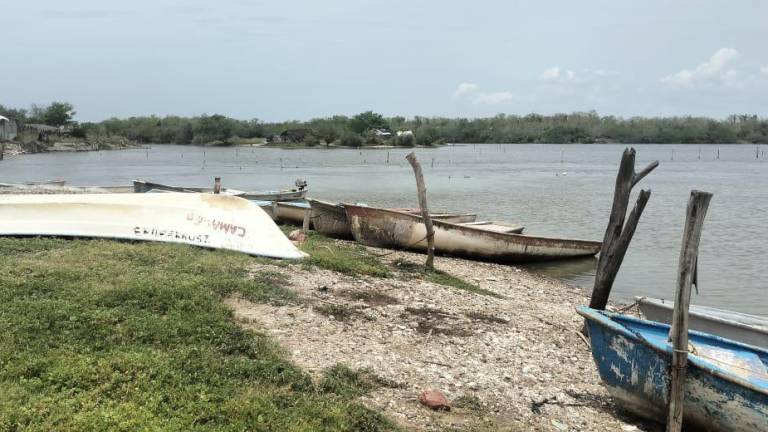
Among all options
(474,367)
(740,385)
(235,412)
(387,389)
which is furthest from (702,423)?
(235,412)

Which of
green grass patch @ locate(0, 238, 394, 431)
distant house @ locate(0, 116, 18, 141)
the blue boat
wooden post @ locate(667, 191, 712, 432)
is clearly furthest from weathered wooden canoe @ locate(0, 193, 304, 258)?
distant house @ locate(0, 116, 18, 141)

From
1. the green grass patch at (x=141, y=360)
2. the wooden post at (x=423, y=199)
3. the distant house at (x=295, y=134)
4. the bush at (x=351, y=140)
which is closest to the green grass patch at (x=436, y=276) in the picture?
the wooden post at (x=423, y=199)

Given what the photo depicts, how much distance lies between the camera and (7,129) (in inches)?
3236

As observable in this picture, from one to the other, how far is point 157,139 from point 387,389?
482 ft

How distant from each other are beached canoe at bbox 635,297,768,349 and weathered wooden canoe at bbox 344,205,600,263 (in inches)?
247

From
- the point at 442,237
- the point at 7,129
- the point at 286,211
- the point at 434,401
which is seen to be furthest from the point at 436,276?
the point at 7,129

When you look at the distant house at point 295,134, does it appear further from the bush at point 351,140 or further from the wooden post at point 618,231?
the wooden post at point 618,231

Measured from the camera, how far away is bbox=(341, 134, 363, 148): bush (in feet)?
399

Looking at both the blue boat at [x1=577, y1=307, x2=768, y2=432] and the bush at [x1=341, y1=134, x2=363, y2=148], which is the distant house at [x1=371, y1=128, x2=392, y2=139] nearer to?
the bush at [x1=341, y1=134, x2=363, y2=148]

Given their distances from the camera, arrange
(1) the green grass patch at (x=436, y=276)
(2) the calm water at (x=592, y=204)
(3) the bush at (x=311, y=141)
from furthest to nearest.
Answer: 1. (3) the bush at (x=311, y=141)
2. (2) the calm water at (x=592, y=204)
3. (1) the green grass patch at (x=436, y=276)

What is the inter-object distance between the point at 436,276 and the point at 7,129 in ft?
280

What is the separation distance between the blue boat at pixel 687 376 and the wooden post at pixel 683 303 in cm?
12

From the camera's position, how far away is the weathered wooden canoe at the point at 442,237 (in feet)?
54.8

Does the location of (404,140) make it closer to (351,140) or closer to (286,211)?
(351,140)
